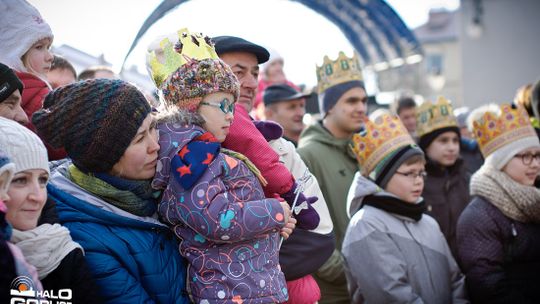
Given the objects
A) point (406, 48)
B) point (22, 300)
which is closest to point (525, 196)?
point (22, 300)

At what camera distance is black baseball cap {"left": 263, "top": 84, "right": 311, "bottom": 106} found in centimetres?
634

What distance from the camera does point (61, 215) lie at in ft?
8.61

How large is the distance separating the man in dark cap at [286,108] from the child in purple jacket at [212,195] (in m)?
3.40

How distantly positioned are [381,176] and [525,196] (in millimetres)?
1064

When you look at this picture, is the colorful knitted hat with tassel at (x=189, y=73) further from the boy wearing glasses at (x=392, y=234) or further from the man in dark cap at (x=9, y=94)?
the boy wearing glasses at (x=392, y=234)

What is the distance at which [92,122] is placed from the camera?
103 inches

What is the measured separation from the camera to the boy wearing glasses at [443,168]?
5898mm

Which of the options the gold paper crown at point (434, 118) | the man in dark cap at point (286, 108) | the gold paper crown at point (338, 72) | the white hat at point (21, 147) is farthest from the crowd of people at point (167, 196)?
the gold paper crown at point (434, 118)

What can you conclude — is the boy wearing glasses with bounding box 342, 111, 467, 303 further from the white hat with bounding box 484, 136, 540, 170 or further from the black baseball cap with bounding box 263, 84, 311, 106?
the black baseball cap with bounding box 263, 84, 311, 106

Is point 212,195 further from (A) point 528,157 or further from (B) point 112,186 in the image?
(A) point 528,157

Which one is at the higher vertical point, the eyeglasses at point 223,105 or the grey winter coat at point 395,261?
the eyeglasses at point 223,105

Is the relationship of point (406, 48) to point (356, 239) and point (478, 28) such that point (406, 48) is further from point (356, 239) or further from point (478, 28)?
point (356, 239)

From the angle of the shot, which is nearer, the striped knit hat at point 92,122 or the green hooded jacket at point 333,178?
the striped knit hat at point 92,122

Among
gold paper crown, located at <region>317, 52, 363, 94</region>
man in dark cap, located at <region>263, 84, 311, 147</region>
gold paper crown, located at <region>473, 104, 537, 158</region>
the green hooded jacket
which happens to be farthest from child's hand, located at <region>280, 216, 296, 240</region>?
man in dark cap, located at <region>263, 84, 311, 147</region>
